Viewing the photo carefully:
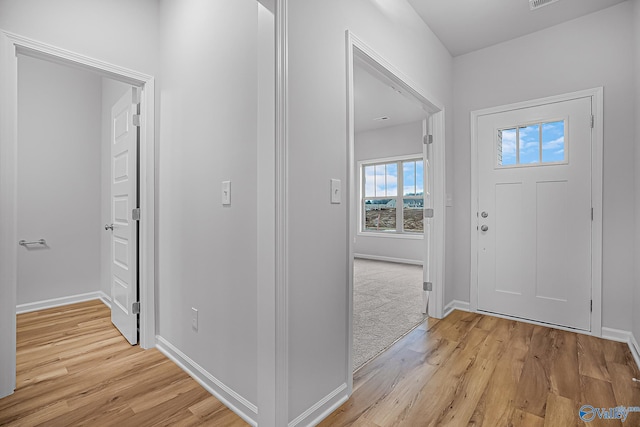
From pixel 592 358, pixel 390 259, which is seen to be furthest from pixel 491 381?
pixel 390 259

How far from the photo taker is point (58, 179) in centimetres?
350

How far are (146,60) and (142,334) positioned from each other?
2123 mm

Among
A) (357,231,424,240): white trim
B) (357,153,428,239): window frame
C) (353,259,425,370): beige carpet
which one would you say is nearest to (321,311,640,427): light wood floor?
(353,259,425,370): beige carpet

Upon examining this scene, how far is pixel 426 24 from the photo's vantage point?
9.27 ft

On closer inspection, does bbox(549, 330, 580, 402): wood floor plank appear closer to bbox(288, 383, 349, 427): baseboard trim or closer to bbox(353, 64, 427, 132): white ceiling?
bbox(288, 383, 349, 427): baseboard trim

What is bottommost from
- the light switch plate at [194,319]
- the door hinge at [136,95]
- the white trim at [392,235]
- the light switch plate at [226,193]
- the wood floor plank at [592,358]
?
the wood floor plank at [592,358]

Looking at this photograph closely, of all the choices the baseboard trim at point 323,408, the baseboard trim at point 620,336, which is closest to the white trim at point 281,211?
the baseboard trim at point 323,408

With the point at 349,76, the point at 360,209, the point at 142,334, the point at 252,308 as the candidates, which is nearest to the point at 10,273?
the point at 142,334

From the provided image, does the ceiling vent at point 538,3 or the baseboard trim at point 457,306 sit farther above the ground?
the ceiling vent at point 538,3

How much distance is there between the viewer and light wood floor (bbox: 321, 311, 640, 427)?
5.32 ft

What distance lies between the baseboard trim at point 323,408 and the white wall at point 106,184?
312 cm

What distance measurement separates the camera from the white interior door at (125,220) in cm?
240

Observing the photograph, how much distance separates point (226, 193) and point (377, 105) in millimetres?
4145

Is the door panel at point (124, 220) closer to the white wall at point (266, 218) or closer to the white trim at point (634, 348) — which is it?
the white wall at point (266, 218)
